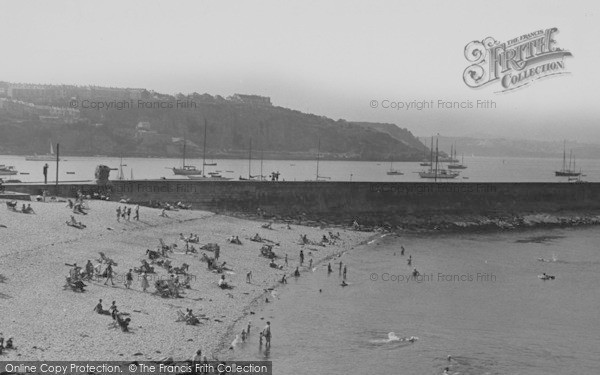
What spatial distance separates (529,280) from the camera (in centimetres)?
4503

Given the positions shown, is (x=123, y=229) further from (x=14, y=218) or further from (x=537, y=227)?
(x=537, y=227)

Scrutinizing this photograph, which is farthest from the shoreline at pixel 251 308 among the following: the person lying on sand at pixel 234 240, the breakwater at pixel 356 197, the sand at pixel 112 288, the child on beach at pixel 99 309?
the breakwater at pixel 356 197

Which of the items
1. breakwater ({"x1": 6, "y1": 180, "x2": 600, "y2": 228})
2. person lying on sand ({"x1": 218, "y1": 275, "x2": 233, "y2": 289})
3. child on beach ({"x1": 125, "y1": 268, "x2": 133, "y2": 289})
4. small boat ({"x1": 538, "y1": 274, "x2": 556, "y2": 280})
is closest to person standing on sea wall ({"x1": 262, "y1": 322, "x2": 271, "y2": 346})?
child on beach ({"x1": 125, "y1": 268, "x2": 133, "y2": 289})

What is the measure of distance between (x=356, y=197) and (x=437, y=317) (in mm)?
37667

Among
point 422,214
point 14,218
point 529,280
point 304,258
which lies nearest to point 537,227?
point 422,214

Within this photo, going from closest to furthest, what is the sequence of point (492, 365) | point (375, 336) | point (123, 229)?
point (492, 365) → point (375, 336) → point (123, 229)

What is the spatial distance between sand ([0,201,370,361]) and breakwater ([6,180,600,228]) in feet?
26.2

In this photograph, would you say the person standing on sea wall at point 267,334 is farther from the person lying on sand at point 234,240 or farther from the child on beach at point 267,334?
the person lying on sand at point 234,240

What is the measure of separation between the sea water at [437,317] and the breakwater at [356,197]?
608 inches

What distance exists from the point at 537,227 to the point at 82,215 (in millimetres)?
48608

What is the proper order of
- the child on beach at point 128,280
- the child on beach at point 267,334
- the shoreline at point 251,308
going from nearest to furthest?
1. the shoreline at point 251,308
2. the child on beach at point 267,334
3. the child on beach at point 128,280

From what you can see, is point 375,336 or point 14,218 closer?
point 375,336

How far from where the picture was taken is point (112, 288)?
1271 inches

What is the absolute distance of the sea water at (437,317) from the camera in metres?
27.5
